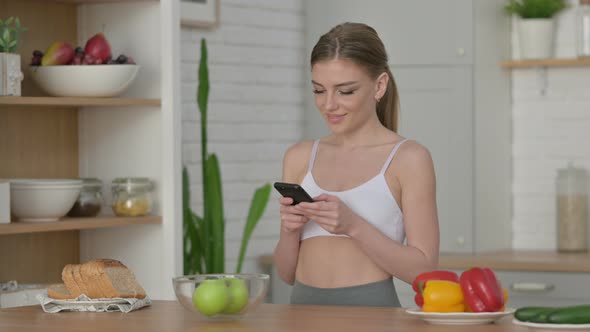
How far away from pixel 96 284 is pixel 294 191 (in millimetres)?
524

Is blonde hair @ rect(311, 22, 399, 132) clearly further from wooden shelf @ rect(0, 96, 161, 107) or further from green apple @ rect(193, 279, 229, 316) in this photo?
wooden shelf @ rect(0, 96, 161, 107)

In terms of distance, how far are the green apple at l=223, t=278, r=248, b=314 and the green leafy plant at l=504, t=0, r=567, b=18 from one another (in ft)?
10.4

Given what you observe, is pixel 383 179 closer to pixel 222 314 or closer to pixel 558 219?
pixel 222 314

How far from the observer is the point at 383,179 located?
9.45 ft

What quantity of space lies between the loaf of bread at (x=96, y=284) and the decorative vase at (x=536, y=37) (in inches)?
118

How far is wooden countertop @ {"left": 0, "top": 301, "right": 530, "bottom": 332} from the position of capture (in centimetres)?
226

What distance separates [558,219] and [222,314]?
3053 mm

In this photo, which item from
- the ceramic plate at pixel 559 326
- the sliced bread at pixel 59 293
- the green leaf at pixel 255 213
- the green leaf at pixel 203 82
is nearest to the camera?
the ceramic plate at pixel 559 326

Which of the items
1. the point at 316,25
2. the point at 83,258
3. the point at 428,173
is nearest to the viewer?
the point at 428,173

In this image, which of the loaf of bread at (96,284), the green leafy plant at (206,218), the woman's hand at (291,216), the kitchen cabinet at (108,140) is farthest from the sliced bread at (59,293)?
the green leafy plant at (206,218)

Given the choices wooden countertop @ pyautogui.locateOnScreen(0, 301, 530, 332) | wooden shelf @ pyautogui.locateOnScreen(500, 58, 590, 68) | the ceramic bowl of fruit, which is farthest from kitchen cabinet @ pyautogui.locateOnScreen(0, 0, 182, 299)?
wooden shelf @ pyautogui.locateOnScreen(500, 58, 590, 68)

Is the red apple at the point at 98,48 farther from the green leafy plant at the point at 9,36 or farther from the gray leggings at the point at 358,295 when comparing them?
the gray leggings at the point at 358,295

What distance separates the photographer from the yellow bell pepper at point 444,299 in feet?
7.59

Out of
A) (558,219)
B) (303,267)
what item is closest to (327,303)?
(303,267)
